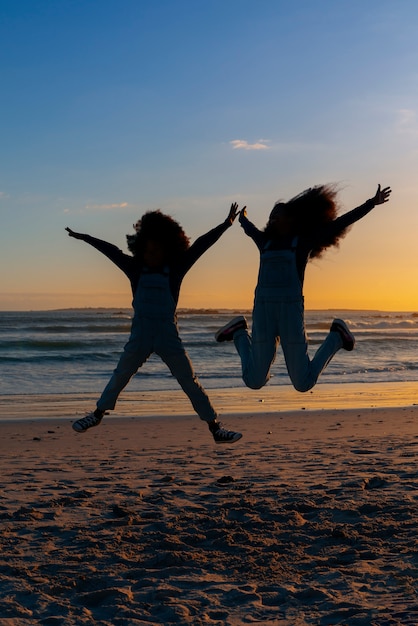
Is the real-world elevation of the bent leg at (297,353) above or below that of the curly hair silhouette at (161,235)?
below

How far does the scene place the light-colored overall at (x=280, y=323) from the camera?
6.90 metres

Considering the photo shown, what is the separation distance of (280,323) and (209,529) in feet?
6.04

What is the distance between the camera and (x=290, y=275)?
22.6 feet

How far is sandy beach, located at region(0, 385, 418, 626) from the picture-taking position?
16.3ft

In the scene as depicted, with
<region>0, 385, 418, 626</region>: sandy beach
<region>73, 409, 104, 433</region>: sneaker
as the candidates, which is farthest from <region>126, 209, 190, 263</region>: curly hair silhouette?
<region>0, 385, 418, 626</region>: sandy beach

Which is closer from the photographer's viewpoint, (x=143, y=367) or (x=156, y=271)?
(x=156, y=271)

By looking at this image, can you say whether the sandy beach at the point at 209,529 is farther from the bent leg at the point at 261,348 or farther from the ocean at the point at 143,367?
the ocean at the point at 143,367

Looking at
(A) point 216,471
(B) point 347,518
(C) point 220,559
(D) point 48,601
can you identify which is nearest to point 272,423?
(A) point 216,471

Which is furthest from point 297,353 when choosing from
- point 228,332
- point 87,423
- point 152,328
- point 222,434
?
point 87,423

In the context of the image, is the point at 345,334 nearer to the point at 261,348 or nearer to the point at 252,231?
the point at 261,348

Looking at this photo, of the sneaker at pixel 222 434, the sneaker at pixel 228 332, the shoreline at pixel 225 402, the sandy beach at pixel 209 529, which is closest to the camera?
the sandy beach at pixel 209 529

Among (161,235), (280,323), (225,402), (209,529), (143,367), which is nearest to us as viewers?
(209,529)

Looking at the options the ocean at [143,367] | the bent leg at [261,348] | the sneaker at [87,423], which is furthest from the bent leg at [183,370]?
the ocean at [143,367]

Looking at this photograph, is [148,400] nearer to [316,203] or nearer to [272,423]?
[272,423]
